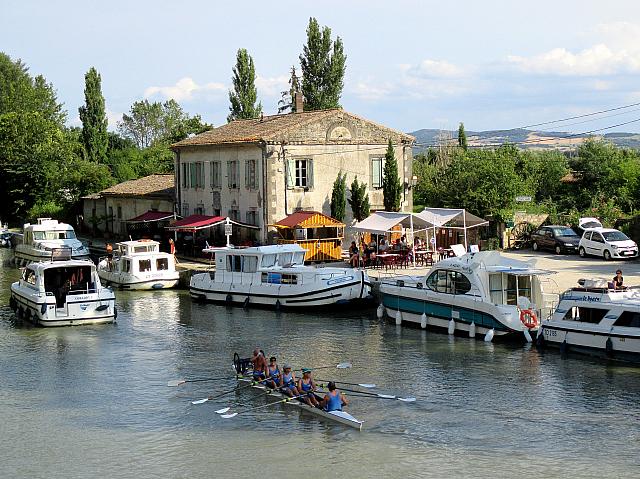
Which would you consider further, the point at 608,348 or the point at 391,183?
the point at 391,183

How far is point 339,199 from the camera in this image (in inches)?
1978

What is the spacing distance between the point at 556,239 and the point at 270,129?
52.6 ft

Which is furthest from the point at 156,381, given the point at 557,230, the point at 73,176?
the point at 73,176

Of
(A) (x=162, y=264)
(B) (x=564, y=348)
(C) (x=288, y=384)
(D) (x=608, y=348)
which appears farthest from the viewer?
(A) (x=162, y=264)

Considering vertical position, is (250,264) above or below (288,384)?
above

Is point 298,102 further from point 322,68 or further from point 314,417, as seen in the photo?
point 314,417

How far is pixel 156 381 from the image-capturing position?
92.5 ft

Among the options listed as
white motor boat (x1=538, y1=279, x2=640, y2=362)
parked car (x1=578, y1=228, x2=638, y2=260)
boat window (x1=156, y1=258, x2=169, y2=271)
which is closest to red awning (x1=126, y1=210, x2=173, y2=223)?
boat window (x1=156, y1=258, x2=169, y2=271)

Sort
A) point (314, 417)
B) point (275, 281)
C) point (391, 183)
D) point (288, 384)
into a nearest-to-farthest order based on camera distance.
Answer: point (314, 417) → point (288, 384) → point (275, 281) → point (391, 183)

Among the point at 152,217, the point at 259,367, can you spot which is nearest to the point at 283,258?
the point at 259,367

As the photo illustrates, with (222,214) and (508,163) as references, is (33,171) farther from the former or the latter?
(508,163)

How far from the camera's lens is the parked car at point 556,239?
155ft

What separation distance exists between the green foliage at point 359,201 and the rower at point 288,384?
2499 centimetres

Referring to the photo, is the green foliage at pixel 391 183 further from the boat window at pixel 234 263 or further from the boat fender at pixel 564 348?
the boat fender at pixel 564 348
